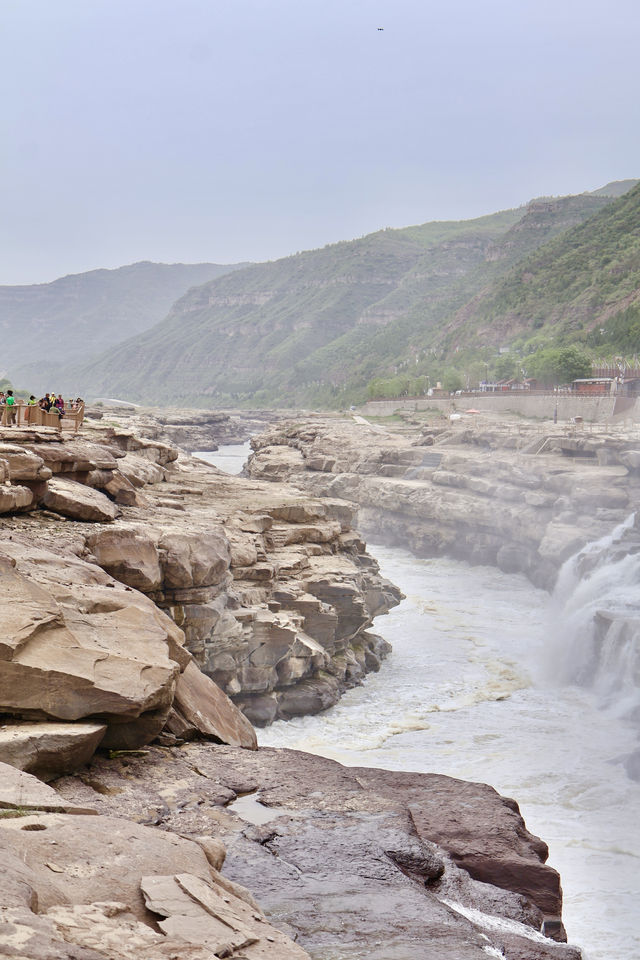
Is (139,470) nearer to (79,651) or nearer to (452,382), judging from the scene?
(79,651)

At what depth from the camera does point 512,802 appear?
9258mm

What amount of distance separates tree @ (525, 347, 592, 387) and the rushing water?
3820 centimetres

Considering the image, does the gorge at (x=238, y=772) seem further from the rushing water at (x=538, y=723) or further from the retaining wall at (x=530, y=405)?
the retaining wall at (x=530, y=405)

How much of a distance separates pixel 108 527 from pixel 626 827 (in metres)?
10.1

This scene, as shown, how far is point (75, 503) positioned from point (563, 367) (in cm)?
5828

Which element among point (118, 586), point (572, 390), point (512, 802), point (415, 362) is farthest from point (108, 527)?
point (415, 362)

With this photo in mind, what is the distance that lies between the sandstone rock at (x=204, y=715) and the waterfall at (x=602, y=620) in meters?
12.5

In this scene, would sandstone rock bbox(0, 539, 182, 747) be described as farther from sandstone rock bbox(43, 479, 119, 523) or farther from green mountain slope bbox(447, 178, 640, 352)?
green mountain slope bbox(447, 178, 640, 352)

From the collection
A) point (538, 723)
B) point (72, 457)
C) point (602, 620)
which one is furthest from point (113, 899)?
point (602, 620)

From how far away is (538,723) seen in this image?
19.8m

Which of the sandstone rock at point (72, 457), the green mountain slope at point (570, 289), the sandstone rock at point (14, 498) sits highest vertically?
the green mountain slope at point (570, 289)

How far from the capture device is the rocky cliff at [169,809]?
5.40 metres

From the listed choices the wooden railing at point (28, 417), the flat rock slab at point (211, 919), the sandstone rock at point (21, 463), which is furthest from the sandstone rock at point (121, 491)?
the flat rock slab at point (211, 919)

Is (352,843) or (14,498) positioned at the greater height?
(14,498)
